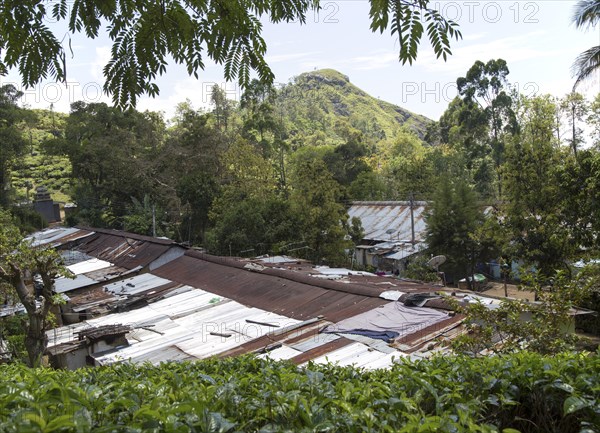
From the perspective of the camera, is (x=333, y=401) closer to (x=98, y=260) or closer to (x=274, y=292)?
(x=274, y=292)

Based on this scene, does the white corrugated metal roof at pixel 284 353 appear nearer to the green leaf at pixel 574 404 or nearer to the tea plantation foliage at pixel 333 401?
the tea plantation foliage at pixel 333 401

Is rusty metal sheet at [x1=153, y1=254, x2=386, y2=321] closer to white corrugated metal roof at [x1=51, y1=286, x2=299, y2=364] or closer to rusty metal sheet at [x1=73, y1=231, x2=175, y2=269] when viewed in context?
white corrugated metal roof at [x1=51, y1=286, x2=299, y2=364]

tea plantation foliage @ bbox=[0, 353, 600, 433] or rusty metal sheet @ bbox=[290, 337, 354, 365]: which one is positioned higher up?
tea plantation foliage @ bbox=[0, 353, 600, 433]

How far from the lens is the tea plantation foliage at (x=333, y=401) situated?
1972 millimetres

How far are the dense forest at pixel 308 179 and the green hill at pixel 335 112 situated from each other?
18.0 metres

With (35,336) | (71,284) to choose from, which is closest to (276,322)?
(35,336)

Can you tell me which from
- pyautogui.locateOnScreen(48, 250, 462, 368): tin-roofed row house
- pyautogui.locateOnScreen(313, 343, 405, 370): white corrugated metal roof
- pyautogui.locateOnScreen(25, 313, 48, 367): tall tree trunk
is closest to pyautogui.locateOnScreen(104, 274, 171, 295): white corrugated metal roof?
pyautogui.locateOnScreen(48, 250, 462, 368): tin-roofed row house

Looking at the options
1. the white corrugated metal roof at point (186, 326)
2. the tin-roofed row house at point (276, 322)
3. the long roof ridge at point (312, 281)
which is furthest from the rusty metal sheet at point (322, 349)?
the long roof ridge at point (312, 281)

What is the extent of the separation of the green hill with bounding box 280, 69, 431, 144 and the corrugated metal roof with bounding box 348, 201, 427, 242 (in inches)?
→ 1029

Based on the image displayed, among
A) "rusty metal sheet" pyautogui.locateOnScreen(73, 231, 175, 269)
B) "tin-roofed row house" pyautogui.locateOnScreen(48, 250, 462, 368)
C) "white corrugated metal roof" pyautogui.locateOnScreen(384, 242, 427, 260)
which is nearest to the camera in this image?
"tin-roofed row house" pyautogui.locateOnScreen(48, 250, 462, 368)

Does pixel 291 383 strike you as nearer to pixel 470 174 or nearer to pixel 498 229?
pixel 498 229

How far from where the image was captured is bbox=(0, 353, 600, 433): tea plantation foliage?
1972mm

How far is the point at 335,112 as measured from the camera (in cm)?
9719

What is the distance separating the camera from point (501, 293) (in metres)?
21.9
